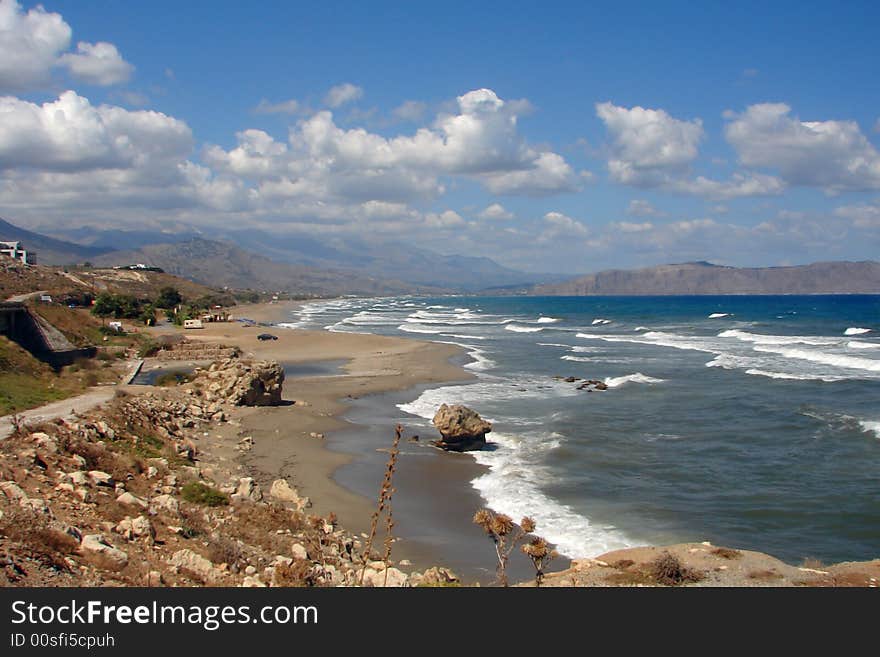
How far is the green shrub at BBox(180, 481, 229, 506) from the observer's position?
1309cm

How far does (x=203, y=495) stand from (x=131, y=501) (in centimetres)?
189

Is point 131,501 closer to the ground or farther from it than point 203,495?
farther from it

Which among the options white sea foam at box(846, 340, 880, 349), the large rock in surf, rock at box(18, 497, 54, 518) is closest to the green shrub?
rock at box(18, 497, 54, 518)

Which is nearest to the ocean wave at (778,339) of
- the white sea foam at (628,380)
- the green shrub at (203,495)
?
the white sea foam at (628,380)

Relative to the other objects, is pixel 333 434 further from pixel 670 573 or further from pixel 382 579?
pixel 670 573

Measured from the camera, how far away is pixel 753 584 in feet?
30.6

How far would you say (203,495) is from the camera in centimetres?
1328

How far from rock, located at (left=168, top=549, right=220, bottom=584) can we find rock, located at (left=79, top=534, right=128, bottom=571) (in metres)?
0.64

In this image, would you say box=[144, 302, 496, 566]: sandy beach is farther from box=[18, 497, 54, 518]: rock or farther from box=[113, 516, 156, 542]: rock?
box=[18, 497, 54, 518]: rock

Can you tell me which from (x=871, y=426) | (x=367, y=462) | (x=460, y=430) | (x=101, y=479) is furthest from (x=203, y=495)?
(x=871, y=426)

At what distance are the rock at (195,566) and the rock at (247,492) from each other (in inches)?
158

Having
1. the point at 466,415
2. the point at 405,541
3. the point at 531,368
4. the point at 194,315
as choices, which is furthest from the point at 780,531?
the point at 194,315

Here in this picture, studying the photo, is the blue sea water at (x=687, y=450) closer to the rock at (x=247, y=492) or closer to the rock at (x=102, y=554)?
the rock at (x=247, y=492)

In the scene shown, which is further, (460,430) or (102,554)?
(460,430)
